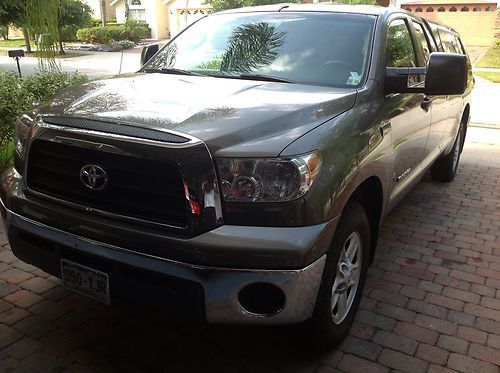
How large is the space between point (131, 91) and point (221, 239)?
1.22m

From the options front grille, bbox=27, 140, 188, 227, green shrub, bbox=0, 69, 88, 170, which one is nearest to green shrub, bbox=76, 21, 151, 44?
green shrub, bbox=0, 69, 88, 170

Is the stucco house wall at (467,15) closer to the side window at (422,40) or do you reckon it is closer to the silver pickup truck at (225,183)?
the side window at (422,40)

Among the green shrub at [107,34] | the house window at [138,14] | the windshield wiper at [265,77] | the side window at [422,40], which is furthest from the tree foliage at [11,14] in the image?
the house window at [138,14]

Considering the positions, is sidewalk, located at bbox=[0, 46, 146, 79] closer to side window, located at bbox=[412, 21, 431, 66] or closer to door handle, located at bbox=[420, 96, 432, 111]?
side window, located at bbox=[412, 21, 431, 66]

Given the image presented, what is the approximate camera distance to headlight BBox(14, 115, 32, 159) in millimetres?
2682

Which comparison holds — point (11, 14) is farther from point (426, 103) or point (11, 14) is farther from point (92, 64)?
point (92, 64)

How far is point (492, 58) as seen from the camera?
24.5 m

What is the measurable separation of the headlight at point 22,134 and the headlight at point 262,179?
3.91ft

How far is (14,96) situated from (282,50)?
336 cm

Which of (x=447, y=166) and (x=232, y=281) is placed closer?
(x=232, y=281)

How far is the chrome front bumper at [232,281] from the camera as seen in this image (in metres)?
2.16

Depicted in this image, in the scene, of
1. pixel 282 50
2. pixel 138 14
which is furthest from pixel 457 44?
pixel 138 14

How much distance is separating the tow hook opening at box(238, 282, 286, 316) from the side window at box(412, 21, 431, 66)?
293cm

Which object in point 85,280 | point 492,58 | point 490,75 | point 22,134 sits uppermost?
point 22,134
